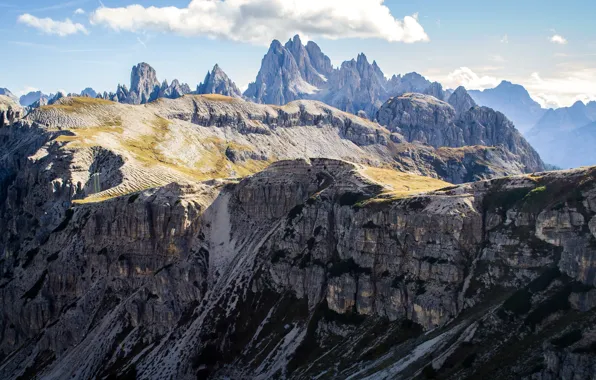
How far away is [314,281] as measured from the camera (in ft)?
463

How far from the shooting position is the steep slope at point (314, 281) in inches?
3927

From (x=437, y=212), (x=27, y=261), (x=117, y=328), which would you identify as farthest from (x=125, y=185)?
(x=437, y=212)

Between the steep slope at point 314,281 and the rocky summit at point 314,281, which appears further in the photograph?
the steep slope at point 314,281

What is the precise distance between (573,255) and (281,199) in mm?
88862

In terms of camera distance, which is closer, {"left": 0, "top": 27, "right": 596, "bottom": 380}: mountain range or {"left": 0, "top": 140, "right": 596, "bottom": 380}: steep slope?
{"left": 0, "top": 27, "right": 596, "bottom": 380}: mountain range

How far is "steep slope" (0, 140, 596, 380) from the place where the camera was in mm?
99750

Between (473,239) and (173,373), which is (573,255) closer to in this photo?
(473,239)

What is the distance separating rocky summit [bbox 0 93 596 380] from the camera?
327 ft

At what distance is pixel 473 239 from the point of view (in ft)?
400

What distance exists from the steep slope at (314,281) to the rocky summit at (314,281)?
1.29 feet

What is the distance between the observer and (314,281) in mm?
141125

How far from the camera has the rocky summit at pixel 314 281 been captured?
3922 inches

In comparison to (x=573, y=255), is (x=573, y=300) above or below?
below

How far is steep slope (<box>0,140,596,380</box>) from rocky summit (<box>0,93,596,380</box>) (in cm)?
39
